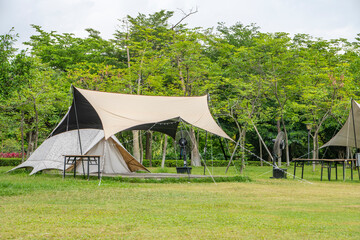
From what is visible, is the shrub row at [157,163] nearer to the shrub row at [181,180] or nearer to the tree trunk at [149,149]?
the tree trunk at [149,149]

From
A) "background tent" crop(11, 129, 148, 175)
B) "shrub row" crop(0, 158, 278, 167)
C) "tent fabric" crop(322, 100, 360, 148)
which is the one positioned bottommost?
"shrub row" crop(0, 158, 278, 167)

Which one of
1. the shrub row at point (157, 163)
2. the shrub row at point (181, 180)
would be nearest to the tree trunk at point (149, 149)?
the shrub row at point (157, 163)

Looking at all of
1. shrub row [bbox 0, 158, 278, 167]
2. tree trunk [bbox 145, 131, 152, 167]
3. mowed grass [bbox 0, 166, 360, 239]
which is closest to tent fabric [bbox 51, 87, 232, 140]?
mowed grass [bbox 0, 166, 360, 239]

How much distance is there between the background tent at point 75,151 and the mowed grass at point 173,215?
4617 millimetres

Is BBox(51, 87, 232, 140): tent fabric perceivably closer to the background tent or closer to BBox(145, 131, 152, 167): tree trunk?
the background tent

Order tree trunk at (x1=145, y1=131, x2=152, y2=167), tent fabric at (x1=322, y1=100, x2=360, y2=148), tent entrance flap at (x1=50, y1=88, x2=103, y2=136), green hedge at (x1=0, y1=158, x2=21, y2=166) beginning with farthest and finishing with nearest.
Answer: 1. tree trunk at (x1=145, y1=131, x2=152, y2=167)
2. green hedge at (x1=0, y1=158, x2=21, y2=166)
3. tent fabric at (x1=322, y1=100, x2=360, y2=148)
4. tent entrance flap at (x1=50, y1=88, x2=103, y2=136)

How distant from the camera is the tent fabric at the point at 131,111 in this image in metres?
11.1

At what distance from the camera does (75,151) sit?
1323 centimetres

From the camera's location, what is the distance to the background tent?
13.0m

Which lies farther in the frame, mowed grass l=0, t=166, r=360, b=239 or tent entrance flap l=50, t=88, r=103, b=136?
tent entrance flap l=50, t=88, r=103, b=136

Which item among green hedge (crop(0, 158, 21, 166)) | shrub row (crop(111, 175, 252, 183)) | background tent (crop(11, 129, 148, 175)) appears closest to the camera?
shrub row (crop(111, 175, 252, 183))

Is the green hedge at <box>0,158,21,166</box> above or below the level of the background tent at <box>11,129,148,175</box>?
below

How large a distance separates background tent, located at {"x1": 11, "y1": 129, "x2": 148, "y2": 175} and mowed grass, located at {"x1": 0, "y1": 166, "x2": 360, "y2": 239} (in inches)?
182

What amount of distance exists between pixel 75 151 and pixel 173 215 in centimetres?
830
